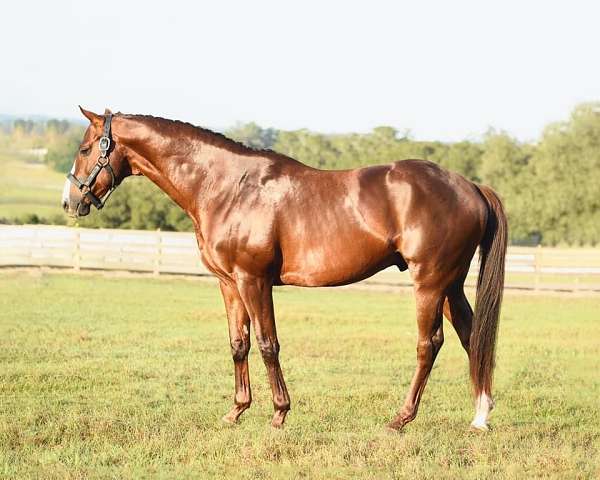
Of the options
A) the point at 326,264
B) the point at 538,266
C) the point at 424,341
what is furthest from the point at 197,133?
the point at 538,266

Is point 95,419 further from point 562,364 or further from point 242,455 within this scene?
point 562,364

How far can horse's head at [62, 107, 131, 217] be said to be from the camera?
6.99m

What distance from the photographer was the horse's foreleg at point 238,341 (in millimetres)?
7109

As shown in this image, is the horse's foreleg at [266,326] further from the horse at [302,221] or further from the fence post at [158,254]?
the fence post at [158,254]

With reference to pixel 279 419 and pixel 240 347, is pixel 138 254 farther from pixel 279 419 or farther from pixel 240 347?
pixel 279 419

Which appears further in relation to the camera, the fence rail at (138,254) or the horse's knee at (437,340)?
the fence rail at (138,254)

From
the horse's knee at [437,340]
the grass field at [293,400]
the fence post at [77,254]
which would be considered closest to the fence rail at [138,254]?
the fence post at [77,254]

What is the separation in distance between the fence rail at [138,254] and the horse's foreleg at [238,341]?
55.8ft

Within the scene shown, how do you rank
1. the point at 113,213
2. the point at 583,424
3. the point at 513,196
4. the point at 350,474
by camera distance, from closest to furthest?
the point at 350,474
the point at 583,424
the point at 113,213
the point at 513,196

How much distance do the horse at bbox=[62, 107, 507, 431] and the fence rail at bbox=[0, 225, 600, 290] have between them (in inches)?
669

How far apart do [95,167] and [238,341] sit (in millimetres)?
1792

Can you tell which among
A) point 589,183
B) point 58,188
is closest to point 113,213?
point 58,188

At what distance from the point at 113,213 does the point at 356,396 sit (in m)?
31.2

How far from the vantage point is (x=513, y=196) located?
41.7 metres
